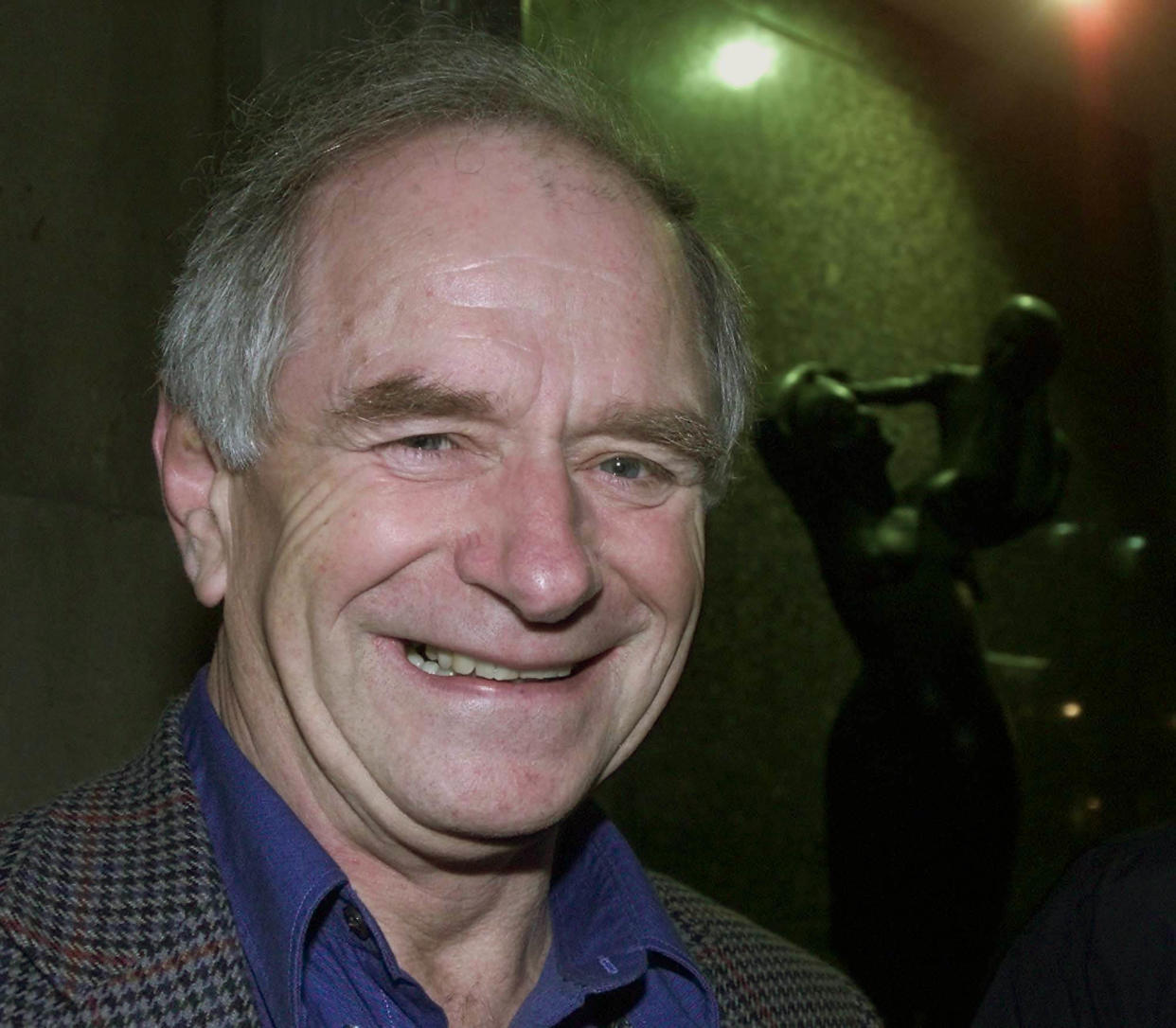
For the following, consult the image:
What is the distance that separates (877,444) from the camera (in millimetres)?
3424

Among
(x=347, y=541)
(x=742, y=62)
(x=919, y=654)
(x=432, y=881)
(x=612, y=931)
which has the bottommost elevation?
(x=919, y=654)

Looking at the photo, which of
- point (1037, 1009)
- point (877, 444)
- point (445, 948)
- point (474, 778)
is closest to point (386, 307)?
point (474, 778)

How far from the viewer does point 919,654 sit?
3.39 m

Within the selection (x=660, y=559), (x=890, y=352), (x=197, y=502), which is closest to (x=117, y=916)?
(x=197, y=502)

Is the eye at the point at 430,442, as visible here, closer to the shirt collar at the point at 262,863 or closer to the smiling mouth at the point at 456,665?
the smiling mouth at the point at 456,665

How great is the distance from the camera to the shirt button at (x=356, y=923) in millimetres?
1413

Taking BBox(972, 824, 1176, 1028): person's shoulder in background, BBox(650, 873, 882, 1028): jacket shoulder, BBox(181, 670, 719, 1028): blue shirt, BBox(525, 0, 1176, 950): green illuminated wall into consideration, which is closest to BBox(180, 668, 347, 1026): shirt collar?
BBox(181, 670, 719, 1028): blue shirt

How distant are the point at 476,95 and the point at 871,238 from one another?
2.57m

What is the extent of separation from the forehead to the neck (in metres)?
0.43

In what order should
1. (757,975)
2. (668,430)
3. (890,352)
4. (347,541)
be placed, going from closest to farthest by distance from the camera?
1. (347,541)
2. (668,430)
3. (757,975)
4. (890,352)

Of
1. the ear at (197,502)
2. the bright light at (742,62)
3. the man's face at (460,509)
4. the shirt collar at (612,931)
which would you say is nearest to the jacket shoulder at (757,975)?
the shirt collar at (612,931)

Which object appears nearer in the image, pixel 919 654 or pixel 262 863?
pixel 262 863

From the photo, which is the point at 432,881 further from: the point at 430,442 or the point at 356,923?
the point at 430,442

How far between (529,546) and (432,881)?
0.39m
